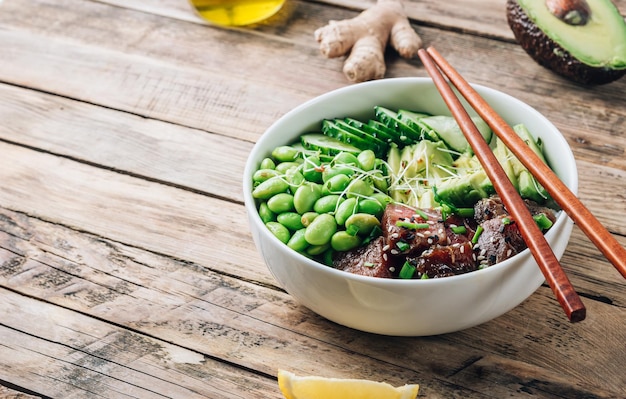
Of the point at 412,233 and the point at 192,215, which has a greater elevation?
the point at 412,233

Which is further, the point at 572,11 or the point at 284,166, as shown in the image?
the point at 572,11

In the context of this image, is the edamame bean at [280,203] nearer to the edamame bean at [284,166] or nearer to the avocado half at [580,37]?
the edamame bean at [284,166]

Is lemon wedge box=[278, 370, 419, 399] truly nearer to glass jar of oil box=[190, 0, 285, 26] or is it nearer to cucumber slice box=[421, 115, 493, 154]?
cucumber slice box=[421, 115, 493, 154]

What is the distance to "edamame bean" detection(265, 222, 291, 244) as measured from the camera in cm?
125

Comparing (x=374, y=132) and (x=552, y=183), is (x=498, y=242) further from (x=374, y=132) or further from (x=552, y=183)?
(x=374, y=132)

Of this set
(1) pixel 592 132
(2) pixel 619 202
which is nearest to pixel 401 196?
(2) pixel 619 202

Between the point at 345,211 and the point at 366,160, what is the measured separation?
0.16m

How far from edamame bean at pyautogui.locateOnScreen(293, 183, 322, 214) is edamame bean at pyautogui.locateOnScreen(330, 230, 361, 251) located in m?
0.09

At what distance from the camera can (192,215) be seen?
1583 mm

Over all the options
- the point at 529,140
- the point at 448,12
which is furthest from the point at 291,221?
the point at 448,12

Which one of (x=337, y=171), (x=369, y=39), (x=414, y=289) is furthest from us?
(x=369, y=39)

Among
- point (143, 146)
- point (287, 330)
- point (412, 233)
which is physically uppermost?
point (412, 233)

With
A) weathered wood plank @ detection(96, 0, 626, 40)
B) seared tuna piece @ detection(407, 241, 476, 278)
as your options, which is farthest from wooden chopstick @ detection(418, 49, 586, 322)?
weathered wood plank @ detection(96, 0, 626, 40)

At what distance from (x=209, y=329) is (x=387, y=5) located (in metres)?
1.11
